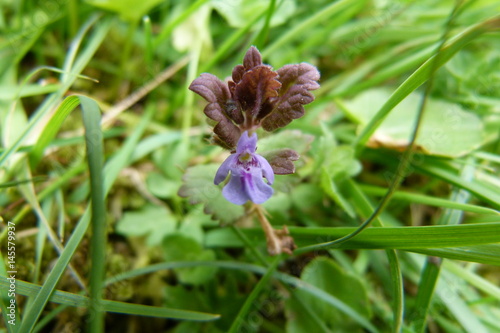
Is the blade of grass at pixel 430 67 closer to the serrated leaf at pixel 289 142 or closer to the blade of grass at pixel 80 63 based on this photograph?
the serrated leaf at pixel 289 142

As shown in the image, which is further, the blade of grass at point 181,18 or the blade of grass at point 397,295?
the blade of grass at point 181,18

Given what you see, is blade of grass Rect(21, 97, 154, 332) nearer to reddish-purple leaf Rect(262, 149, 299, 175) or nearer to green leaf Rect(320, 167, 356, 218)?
reddish-purple leaf Rect(262, 149, 299, 175)

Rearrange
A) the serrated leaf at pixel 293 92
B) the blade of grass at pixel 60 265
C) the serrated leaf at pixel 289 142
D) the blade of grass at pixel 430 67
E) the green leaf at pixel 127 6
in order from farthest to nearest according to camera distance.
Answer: the green leaf at pixel 127 6, the serrated leaf at pixel 289 142, the serrated leaf at pixel 293 92, the blade of grass at pixel 60 265, the blade of grass at pixel 430 67

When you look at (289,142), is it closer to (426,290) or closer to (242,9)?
(426,290)

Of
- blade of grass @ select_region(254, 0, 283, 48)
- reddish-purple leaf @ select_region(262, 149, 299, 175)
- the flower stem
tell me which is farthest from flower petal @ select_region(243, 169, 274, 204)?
blade of grass @ select_region(254, 0, 283, 48)

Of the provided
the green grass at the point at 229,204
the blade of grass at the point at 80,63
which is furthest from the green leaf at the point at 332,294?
the blade of grass at the point at 80,63
